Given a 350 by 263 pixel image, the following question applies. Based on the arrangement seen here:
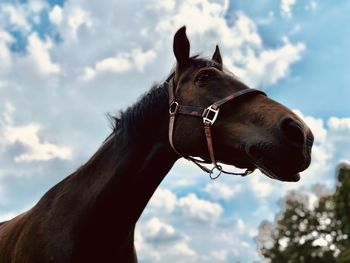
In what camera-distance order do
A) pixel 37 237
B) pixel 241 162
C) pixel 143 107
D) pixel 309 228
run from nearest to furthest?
pixel 241 162 → pixel 37 237 → pixel 143 107 → pixel 309 228

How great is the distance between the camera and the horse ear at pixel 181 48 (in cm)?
484

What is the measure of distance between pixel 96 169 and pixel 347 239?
133 ft

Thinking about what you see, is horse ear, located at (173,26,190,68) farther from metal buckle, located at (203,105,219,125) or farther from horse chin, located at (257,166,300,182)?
horse chin, located at (257,166,300,182)

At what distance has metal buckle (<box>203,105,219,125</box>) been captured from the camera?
447cm

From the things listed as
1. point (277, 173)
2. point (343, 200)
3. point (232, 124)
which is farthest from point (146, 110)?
point (343, 200)

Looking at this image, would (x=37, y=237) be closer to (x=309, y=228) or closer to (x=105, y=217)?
(x=105, y=217)

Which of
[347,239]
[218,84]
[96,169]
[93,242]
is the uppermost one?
[347,239]

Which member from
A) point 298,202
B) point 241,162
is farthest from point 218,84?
point 298,202

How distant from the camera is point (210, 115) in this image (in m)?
4.50

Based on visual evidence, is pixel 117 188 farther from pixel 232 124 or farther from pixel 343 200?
pixel 343 200

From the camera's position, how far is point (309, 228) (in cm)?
4959

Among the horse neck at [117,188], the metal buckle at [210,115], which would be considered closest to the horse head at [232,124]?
the metal buckle at [210,115]

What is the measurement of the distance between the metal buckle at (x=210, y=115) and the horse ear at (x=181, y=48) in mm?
727

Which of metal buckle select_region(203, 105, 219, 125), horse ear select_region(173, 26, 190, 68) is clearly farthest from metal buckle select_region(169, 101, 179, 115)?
horse ear select_region(173, 26, 190, 68)
